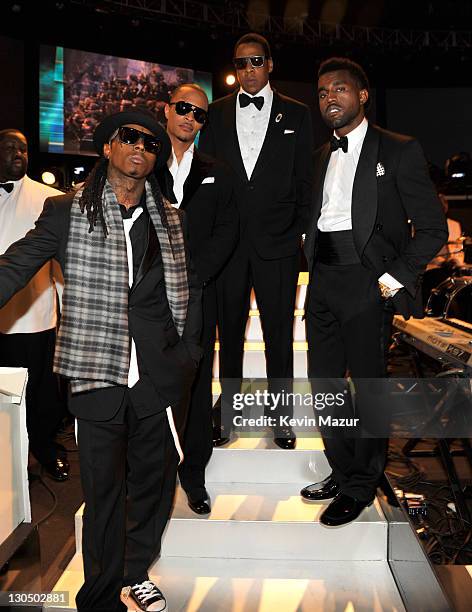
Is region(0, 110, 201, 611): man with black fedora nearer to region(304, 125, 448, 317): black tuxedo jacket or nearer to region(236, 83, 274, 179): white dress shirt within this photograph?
region(304, 125, 448, 317): black tuxedo jacket

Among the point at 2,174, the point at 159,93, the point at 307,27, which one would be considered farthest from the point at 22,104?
the point at 2,174

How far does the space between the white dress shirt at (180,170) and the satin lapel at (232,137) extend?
0.35 metres

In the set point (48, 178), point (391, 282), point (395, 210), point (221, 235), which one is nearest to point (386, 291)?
point (391, 282)

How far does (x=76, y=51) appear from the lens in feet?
31.3

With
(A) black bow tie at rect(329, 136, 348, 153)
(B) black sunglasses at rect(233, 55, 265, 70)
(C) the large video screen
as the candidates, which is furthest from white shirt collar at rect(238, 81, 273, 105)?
(C) the large video screen

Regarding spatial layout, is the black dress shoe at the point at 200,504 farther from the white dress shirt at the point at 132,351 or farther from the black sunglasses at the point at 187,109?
the black sunglasses at the point at 187,109

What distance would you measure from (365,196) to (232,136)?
833 mm

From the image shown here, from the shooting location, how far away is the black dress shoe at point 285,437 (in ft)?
11.0

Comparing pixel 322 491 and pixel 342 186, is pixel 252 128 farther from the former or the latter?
pixel 322 491

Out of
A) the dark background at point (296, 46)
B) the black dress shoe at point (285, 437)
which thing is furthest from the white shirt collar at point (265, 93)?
the dark background at point (296, 46)

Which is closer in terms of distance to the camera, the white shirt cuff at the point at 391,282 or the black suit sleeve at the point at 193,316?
the black suit sleeve at the point at 193,316

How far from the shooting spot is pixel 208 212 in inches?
114

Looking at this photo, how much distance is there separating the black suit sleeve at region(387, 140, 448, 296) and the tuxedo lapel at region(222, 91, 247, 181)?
31.9 inches

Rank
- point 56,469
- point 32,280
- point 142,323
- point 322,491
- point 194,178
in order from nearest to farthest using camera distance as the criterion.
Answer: point 142,323, point 194,178, point 322,491, point 32,280, point 56,469
